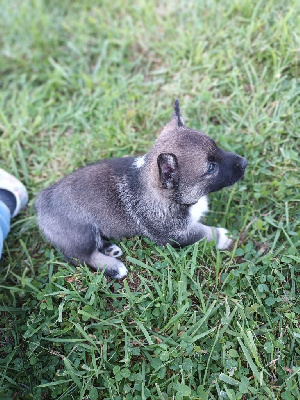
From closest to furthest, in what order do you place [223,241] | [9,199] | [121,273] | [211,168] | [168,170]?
[168,170] < [211,168] < [121,273] < [223,241] < [9,199]

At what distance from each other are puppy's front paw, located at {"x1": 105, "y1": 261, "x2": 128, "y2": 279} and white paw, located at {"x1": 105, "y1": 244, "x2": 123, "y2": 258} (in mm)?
191

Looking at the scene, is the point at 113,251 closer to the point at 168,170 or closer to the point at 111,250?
the point at 111,250

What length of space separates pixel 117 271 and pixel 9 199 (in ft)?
5.86

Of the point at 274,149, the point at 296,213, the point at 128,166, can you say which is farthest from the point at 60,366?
the point at 274,149

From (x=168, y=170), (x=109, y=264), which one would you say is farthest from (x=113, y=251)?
(x=168, y=170)

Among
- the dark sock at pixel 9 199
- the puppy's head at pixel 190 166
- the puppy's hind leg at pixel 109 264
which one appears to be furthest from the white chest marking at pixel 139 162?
the dark sock at pixel 9 199

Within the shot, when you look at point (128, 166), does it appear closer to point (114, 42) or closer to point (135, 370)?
point (135, 370)

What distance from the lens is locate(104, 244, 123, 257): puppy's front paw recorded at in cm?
418

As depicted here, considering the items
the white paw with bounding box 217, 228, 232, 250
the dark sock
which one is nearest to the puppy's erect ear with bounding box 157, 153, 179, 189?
the white paw with bounding box 217, 228, 232, 250

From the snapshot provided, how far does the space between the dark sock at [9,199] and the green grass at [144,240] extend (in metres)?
0.20

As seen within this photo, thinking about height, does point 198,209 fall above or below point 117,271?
above

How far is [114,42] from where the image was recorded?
6176 millimetres

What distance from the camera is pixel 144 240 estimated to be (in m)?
4.20

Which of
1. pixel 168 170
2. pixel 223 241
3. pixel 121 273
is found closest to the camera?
pixel 168 170
